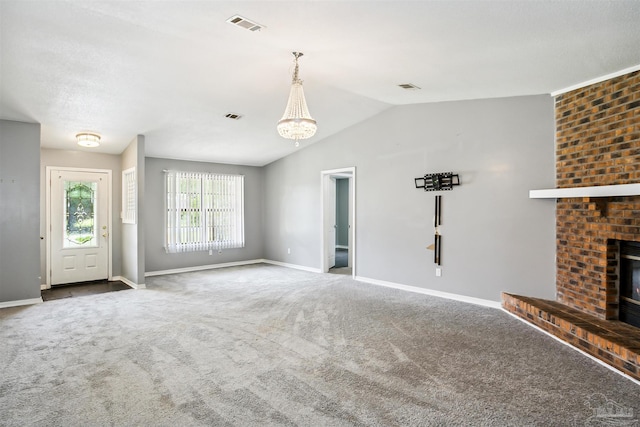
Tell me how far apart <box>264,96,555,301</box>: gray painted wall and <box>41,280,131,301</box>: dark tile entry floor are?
4228 millimetres

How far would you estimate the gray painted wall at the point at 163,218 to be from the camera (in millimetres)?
7008

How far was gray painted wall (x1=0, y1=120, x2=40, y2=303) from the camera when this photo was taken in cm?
475

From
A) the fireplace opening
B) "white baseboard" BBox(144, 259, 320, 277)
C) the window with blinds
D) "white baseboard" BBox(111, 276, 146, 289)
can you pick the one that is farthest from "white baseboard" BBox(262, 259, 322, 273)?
the fireplace opening

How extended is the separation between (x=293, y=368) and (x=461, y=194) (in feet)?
11.4

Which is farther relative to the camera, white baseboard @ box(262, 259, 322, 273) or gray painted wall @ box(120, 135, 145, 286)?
white baseboard @ box(262, 259, 322, 273)

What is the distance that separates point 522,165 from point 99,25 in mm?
4765

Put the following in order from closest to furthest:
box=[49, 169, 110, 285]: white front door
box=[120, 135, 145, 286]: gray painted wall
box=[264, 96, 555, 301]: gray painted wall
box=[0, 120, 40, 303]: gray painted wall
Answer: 1. box=[264, 96, 555, 301]: gray painted wall
2. box=[0, 120, 40, 303]: gray painted wall
3. box=[120, 135, 145, 286]: gray painted wall
4. box=[49, 169, 110, 285]: white front door

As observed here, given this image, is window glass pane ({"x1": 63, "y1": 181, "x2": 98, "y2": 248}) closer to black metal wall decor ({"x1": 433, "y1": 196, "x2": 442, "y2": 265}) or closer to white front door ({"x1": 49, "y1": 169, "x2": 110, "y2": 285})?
white front door ({"x1": 49, "y1": 169, "x2": 110, "y2": 285})

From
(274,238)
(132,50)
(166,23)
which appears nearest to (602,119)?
(166,23)

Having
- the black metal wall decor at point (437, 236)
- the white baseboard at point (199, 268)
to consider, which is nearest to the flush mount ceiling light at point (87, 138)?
the white baseboard at point (199, 268)

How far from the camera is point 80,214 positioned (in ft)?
20.7

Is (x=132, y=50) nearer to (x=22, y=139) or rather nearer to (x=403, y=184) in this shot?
(x=22, y=139)

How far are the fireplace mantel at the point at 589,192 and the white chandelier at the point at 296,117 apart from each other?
108 inches

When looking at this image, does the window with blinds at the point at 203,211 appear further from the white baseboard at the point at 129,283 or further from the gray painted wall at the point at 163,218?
the white baseboard at the point at 129,283
